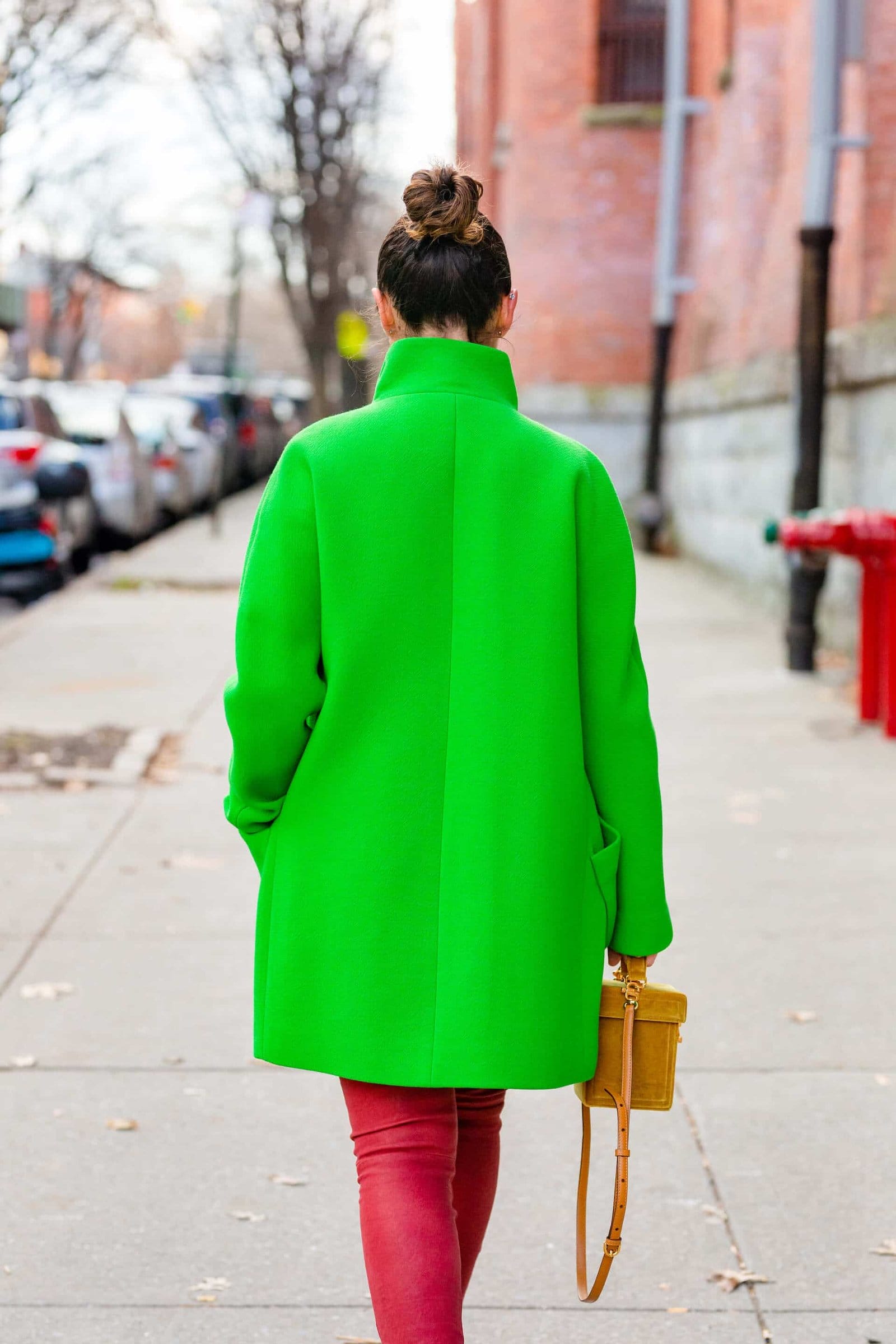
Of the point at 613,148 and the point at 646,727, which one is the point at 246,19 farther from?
the point at 646,727

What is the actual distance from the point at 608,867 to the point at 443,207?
88 centimetres

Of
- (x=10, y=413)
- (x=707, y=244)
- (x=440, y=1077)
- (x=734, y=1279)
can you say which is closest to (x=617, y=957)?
(x=440, y=1077)

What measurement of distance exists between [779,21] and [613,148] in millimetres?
5679

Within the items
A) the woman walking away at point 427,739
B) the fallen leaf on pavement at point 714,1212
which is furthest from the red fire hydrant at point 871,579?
the woman walking away at point 427,739

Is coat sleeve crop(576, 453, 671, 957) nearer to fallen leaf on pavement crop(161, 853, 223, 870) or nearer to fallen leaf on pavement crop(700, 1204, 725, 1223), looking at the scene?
fallen leaf on pavement crop(700, 1204, 725, 1223)

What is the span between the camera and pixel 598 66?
72.8ft

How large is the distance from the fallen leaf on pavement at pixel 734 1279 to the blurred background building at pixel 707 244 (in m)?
7.48

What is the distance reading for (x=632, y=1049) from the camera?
2510 millimetres

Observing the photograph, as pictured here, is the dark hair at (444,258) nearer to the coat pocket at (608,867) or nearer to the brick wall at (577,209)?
the coat pocket at (608,867)

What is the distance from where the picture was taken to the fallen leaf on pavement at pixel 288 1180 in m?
3.69

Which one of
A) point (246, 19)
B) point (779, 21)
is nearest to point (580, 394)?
point (779, 21)

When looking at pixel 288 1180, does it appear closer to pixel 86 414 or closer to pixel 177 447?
pixel 86 414

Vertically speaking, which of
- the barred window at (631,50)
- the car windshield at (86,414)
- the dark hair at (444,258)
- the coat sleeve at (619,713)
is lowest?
the car windshield at (86,414)

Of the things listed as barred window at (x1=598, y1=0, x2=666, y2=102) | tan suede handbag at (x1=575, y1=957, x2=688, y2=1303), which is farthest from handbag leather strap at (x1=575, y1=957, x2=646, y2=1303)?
barred window at (x1=598, y1=0, x2=666, y2=102)
